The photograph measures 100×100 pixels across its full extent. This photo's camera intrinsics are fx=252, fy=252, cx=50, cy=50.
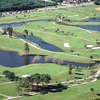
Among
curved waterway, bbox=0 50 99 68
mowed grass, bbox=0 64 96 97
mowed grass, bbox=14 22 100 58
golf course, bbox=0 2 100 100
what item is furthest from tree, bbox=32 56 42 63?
mowed grass, bbox=14 22 100 58

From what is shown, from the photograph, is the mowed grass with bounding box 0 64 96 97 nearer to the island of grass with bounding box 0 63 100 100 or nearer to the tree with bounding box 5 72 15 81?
the island of grass with bounding box 0 63 100 100

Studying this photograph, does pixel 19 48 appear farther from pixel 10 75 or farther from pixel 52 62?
pixel 10 75

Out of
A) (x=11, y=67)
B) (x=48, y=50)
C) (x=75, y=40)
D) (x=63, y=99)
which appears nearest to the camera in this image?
(x=63, y=99)

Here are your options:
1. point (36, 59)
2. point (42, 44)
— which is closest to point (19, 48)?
point (42, 44)

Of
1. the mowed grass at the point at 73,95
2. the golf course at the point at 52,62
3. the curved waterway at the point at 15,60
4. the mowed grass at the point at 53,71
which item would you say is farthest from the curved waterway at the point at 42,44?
the mowed grass at the point at 73,95

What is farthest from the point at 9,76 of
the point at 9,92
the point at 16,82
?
the point at 9,92

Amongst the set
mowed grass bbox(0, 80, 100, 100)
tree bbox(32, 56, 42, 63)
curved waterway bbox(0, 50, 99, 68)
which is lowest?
mowed grass bbox(0, 80, 100, 100)

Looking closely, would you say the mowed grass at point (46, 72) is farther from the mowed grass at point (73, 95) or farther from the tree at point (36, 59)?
the tree at point (36, 59)

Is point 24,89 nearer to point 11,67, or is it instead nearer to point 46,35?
point 11,67
